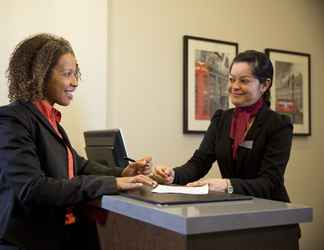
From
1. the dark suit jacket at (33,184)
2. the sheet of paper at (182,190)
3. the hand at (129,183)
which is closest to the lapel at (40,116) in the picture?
the dark suit jacket at (33,184)

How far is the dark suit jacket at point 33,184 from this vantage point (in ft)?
4.24

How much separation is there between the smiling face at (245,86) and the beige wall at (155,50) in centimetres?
99

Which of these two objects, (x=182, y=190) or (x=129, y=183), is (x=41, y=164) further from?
(x=182, y=190)

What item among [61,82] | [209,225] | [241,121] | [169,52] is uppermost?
[169,52]

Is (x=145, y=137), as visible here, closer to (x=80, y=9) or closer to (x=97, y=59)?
(x=97, y=59)

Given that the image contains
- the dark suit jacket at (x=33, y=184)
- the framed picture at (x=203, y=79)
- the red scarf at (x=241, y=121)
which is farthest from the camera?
the framed picture at (x=203, y=79)

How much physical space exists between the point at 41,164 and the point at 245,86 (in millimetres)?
1040

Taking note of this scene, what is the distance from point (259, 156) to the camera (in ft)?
6.29

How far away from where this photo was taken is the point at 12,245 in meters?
1.34

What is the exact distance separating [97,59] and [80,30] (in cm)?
20

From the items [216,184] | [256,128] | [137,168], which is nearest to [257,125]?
[256,128]

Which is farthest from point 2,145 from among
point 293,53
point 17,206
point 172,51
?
point 293,53

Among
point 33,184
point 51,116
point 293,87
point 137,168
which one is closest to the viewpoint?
point 33,184

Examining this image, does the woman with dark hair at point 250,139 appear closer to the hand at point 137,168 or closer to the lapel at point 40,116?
the hand at point 137,168
